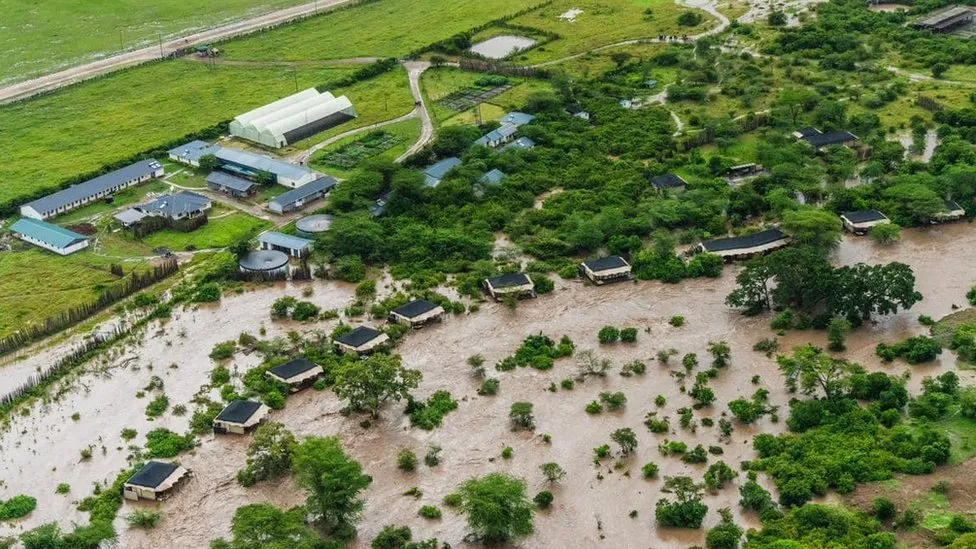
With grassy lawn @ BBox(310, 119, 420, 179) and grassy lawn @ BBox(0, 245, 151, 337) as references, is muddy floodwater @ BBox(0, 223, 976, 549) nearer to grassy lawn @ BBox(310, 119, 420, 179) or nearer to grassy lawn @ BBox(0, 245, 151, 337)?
grassy lawn @ BBox(0, 245, 151, 337)

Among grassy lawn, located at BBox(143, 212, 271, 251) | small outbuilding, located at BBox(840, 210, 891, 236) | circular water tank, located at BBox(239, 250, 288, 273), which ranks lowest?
small outbuilding, located at BBox(840, 210, 891, 236)

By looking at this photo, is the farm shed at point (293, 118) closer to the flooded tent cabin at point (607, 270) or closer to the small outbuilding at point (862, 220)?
the flooded tent cabin at point (607, 270)

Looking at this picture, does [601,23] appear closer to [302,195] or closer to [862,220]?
[302,195]

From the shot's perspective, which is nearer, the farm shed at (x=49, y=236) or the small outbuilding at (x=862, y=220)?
the small outbuilding at (x=862, y=220)

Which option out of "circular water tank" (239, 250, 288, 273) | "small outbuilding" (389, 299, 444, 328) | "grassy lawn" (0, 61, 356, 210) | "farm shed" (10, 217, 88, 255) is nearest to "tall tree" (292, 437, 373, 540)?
"small outbuilding" (389, 299, 444, 328)

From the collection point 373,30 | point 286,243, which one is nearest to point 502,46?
point 373,30

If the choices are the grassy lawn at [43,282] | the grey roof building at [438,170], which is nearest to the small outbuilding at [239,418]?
the grassy lawn at [43,282]
